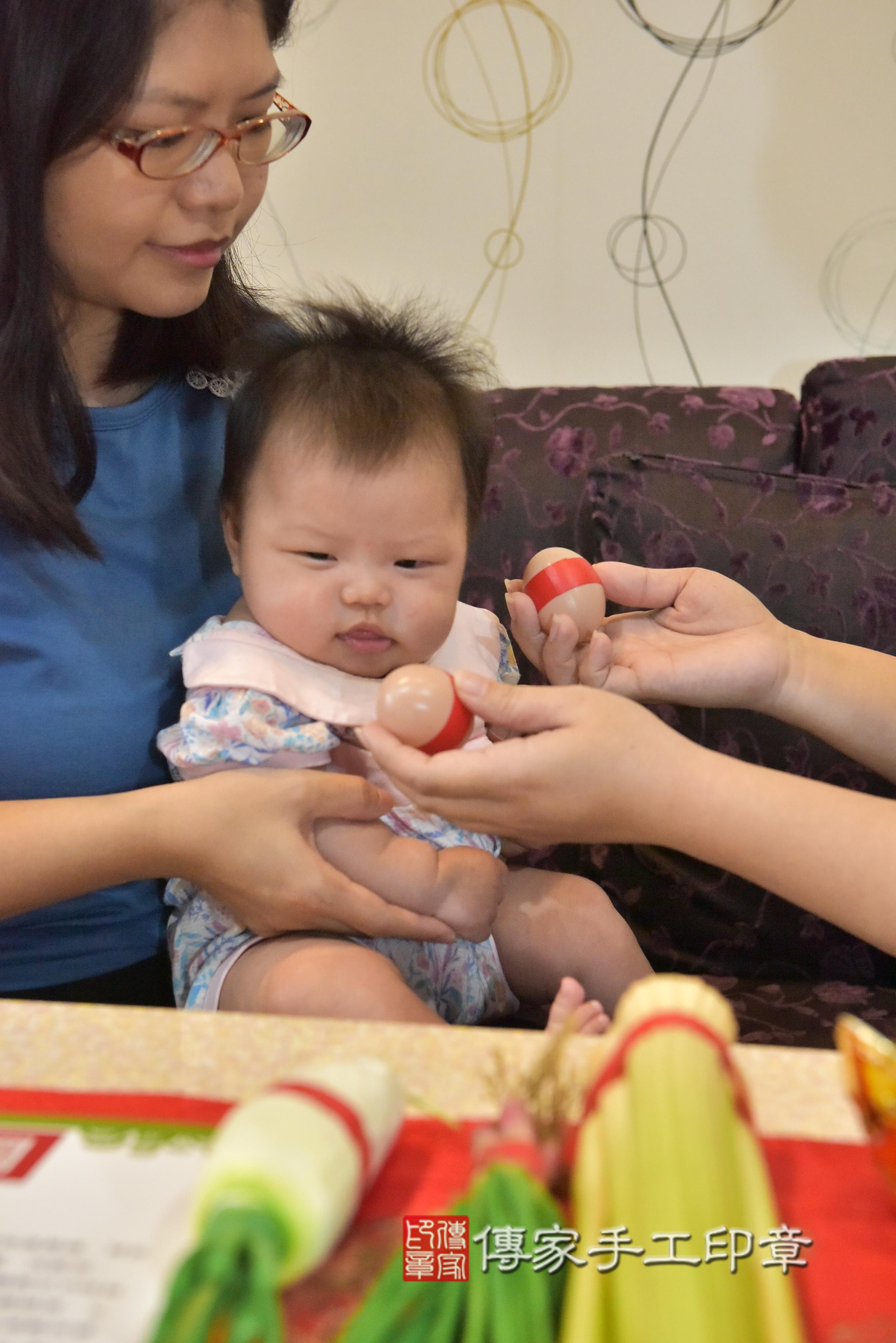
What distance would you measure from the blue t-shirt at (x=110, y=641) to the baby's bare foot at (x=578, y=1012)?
1.87ft

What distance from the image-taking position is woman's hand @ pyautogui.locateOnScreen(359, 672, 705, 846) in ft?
3.28

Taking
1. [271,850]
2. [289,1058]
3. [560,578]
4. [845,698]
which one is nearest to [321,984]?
[271,850]

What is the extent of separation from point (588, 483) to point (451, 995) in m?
0.85

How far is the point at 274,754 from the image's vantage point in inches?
48.2

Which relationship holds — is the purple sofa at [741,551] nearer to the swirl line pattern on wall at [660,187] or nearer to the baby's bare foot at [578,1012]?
the baby's bare foot at [578,1012]

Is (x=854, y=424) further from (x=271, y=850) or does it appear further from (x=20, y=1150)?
(x=20, y=1150)

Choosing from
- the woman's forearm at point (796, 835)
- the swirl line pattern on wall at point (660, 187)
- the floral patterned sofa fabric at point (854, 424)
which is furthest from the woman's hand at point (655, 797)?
the swirl line pattern on wall at point (660, 187)

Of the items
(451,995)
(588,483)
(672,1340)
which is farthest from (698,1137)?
(588,483)

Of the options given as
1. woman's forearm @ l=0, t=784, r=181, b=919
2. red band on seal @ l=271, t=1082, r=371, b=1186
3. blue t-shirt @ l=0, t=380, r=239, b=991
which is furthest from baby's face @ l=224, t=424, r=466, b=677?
red band on seal @ l=271, t=1082, r=371, b=1186

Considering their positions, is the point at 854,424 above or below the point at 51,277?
above

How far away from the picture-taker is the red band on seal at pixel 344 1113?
565 millimetres

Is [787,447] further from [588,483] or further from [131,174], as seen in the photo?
[131,174]

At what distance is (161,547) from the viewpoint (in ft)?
4.41

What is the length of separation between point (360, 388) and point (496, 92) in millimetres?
1755
